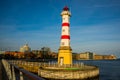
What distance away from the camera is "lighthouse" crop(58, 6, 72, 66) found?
33.2 metres

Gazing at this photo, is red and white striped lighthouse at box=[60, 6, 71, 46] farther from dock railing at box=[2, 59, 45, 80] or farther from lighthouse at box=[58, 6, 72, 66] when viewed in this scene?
dock railing at box=[2, 59, 45, 80]

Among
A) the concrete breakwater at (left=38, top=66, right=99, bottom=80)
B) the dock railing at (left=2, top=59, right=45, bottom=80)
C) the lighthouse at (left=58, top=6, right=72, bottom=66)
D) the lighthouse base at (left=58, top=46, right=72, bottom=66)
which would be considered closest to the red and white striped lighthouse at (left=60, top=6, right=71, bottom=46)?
the lighthouse at (left=58, top=6, right=72, bottom=66)

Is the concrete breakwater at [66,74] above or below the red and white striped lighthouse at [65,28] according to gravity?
below

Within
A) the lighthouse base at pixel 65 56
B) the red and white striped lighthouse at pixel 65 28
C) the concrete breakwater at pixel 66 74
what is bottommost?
the concrete breakwater at pixel 66 74

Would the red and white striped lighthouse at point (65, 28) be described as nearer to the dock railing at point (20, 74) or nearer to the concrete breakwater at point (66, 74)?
the concrete breakwater at point (66, 74)

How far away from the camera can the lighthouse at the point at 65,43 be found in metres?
33.2

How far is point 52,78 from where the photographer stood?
2775cm

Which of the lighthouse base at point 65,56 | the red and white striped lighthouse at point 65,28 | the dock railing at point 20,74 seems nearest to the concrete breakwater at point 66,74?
the lighthouse base at point 65,56

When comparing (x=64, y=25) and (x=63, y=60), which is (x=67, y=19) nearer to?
(x=64, y=25)

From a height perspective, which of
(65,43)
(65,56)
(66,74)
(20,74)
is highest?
(65,43)

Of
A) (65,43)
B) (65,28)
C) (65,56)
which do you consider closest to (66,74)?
(65,56)

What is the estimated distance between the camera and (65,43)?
1332 inches

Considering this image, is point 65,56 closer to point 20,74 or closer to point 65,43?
point 65,43

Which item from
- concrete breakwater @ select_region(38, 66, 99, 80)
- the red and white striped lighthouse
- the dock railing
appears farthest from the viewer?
the red and white striped lighthouse
